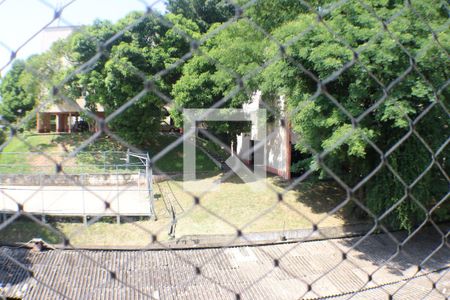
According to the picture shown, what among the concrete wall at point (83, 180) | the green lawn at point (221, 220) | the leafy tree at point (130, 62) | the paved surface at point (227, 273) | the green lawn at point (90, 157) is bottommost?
the paved surface at point (227, 273)

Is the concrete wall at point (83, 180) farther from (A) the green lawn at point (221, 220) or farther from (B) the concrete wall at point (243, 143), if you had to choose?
(B) the concrete wall at point (243, 143)

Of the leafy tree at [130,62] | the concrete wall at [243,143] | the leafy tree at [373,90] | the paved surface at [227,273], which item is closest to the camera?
the leafy tree at [373,90]

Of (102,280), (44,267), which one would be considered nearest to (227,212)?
(102,280)

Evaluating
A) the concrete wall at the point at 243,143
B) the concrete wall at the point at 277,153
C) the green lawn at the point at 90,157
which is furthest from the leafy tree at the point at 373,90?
the green lawn at the point at 90,157

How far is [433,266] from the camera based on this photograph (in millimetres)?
3760

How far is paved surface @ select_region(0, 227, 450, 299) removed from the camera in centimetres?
306

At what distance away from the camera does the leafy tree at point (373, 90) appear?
2.57 metres

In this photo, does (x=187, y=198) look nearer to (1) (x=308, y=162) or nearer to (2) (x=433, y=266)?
(1) (x=308, y=162)

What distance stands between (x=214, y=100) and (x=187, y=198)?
1.50m

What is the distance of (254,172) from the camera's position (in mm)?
6324

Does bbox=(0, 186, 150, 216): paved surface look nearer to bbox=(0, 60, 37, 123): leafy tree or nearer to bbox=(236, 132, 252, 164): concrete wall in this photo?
bbox=(0, 60, 37, 123): leafy tree

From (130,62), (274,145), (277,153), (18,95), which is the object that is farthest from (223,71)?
(18,95)

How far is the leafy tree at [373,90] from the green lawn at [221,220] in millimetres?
935

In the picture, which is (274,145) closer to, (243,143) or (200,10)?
(243,143)
